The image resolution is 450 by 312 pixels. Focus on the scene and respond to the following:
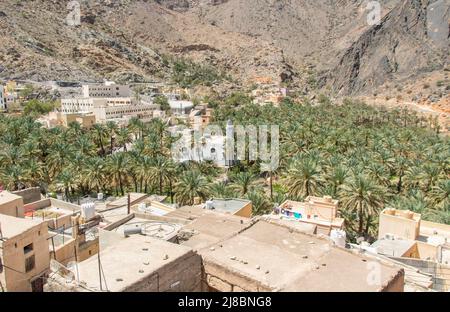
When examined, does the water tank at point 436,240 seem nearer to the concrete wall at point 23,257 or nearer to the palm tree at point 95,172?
the concrete wall at point 23,257

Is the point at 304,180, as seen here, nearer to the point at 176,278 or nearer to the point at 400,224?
the point at 400,224

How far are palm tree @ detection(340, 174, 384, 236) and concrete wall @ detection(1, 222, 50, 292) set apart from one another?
19.4 metres

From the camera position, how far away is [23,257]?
33.9 feet

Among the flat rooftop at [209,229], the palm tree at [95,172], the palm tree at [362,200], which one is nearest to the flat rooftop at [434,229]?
the palm tree at [362,200]

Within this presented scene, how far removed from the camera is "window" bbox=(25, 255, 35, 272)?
10.4 metres

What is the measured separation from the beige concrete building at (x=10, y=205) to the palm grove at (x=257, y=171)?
14.3m

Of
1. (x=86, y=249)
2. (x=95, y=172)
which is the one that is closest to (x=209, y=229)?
(x=86, y=249)

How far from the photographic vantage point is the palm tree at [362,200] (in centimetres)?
2622

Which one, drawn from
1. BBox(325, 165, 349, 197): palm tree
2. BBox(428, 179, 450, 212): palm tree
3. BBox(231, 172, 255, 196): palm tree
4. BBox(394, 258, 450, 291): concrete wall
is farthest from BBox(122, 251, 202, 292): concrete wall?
BBox(428, 179, 450, 212): palm tree

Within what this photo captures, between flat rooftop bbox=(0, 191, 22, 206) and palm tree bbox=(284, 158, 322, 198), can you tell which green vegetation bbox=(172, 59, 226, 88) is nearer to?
palm tree bbox=(284, 158, 322, 198)

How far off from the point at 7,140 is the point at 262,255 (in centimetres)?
3534

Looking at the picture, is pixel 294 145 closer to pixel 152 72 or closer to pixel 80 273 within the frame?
pixel 80 273

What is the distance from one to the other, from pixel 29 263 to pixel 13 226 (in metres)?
0.94
